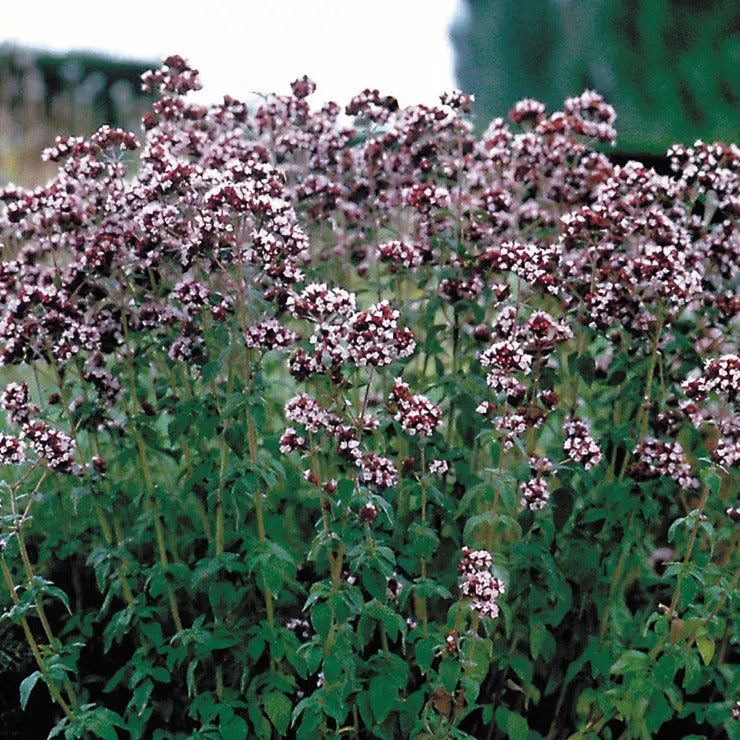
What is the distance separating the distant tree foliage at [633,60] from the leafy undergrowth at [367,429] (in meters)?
9.00

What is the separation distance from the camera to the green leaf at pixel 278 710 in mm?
4027

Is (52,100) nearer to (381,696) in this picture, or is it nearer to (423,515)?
(423,515)

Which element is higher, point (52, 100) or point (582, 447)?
point (52, 100)

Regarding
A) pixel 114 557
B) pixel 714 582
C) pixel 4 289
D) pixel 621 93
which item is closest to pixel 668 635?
pixel 714 582

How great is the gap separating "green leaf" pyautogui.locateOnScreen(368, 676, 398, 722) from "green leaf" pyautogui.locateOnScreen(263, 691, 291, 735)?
384 millimetres

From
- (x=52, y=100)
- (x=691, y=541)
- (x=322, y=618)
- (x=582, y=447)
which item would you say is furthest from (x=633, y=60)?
(x=322, y=618)

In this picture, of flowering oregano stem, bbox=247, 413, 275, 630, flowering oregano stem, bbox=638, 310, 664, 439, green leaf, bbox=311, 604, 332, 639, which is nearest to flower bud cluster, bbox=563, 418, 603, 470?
flowering oregano stem, bbox=638, 310, 664, 439

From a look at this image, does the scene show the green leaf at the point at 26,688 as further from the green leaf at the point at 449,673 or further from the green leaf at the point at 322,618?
the green leaf at the point at 449,673

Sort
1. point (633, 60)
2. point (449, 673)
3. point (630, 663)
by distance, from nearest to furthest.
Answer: point (449, 673) → point (630, 663) → point (633, 60)

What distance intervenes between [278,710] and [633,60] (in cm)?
1362

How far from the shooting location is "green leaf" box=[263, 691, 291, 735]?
4.03m

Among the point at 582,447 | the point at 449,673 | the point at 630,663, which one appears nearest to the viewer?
the point at 449,673

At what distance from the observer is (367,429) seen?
3.78m

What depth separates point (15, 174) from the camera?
43.4 feet
